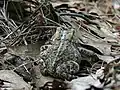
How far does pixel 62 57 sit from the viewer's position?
3.26 metres

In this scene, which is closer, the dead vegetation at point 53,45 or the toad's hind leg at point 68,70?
the dead vegetation at point 53,45

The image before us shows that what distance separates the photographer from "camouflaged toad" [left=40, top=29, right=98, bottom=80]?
3.19 metres

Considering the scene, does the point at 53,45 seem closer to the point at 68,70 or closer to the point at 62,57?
the point at 62,57

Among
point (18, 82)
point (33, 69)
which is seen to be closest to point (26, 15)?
point (33, 69)

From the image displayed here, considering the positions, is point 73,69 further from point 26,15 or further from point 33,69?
point 26,15

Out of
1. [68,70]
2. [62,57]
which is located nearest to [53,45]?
[62,57]

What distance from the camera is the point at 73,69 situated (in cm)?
325

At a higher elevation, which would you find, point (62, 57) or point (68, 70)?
point (62, 57)

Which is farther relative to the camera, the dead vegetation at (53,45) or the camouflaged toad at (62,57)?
the camouflaged toad at (62,57)

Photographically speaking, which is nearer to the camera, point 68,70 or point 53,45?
point 68,70

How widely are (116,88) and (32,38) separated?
1.67 meters

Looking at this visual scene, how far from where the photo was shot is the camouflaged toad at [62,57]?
3193 millimetres

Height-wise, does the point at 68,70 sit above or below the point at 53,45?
below

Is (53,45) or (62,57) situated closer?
(62,57)
